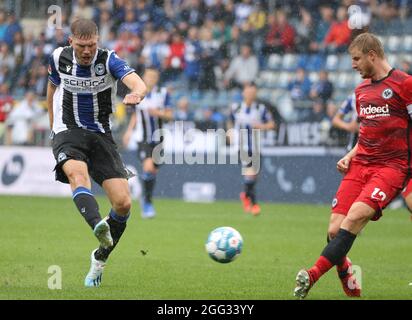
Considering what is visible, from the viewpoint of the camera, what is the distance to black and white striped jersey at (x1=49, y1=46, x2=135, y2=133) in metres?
8.56

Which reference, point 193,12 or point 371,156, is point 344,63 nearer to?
point 193,12

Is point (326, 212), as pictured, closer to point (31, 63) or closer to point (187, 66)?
point (187, 66)

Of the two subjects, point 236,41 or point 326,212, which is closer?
point 326,212

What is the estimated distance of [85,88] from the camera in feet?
28.2

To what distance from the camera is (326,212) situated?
18047 millimetres

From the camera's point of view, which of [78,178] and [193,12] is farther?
[193,12]

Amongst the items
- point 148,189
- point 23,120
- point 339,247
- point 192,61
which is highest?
point 192,61

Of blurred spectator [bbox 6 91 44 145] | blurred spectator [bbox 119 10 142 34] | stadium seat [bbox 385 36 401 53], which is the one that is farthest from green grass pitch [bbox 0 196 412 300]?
blurred spectator [bbox 119 10 142 34]

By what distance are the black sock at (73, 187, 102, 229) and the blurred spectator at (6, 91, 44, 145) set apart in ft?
→ 44.5

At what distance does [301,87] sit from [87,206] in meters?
14.5

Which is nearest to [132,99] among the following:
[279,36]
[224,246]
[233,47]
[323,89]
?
[224,246]

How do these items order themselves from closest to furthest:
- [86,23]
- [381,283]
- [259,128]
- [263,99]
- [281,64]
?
[86,23] < [381,283] < [259,128] < [263,99] < [281,64]
